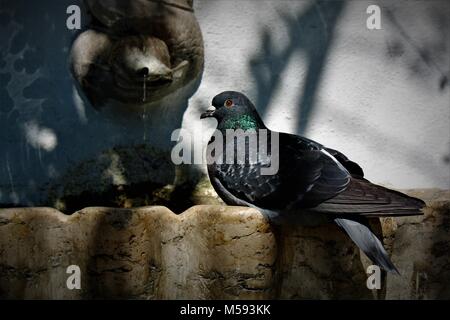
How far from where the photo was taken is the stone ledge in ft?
10.9

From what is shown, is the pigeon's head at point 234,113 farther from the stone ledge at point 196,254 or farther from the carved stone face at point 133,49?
the stone ledge at point 196,254

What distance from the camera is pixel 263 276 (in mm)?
3301

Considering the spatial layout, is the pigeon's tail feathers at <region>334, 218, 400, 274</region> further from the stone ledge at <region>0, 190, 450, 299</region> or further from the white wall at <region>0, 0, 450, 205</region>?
the white wall at <region>0, 0, 450, 205</region>

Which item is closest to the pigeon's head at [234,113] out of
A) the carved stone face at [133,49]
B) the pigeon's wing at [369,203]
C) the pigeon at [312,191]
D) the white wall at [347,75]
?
the pigeon at [312,191]

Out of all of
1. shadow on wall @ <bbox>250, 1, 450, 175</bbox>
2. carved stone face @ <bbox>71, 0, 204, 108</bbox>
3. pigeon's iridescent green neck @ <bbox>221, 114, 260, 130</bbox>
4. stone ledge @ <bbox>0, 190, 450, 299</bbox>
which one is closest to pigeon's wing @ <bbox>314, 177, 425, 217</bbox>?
stone ledge @ <bbox>0, 190, 450, 299</bbox>

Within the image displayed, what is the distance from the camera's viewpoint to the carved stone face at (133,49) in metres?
4.48

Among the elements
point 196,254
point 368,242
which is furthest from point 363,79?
point 196,254

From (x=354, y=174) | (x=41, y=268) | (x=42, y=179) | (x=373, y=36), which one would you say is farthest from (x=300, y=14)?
(x=41, y=268)

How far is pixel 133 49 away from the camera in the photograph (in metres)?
4.46

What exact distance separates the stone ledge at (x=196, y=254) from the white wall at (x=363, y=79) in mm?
1641

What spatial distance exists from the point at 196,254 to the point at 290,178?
645mm

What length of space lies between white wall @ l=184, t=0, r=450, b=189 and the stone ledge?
5.39 ft

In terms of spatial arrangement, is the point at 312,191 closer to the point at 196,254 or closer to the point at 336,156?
the point at 336,156

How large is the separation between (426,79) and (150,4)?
6.78 feet
